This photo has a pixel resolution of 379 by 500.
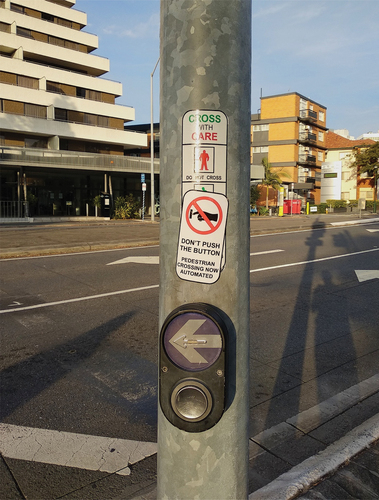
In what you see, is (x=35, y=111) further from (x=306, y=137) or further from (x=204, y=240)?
(x=204, y=240)

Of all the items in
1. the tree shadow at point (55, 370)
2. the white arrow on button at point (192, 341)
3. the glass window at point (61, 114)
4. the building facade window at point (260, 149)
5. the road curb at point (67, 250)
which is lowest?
the tree shadow at point (55, 370)

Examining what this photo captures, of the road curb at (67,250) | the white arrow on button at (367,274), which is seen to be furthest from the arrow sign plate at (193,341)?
the road curb at (67,250)

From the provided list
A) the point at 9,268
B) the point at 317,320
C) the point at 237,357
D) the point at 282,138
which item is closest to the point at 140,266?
the point at 9,268

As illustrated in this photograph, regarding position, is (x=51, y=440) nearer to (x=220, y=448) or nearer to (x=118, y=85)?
(x=220, y=448)

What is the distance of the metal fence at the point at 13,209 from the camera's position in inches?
1104

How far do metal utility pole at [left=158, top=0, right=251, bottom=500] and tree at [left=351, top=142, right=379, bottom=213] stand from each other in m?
67.3

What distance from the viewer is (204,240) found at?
1620 mm

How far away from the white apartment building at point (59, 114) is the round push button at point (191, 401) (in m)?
30.3

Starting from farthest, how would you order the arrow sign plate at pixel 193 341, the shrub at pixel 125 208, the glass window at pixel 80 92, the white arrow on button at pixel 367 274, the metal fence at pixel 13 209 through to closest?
the glass window at pixel 80 92 → the shrub at pixel 125 208 → the metal fence at pixel 13 209 → the white arrow on button at pixel 367 274 → the arrow sign plate at pixel 193 341

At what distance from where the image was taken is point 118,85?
4400 centimetres

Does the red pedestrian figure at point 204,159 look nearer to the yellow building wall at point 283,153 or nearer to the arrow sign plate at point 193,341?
the arrow sign plate at point 193,341

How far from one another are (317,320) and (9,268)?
7.24m

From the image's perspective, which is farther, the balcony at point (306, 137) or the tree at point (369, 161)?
the tree at point (369, 161)

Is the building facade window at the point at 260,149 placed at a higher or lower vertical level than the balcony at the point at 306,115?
lower
